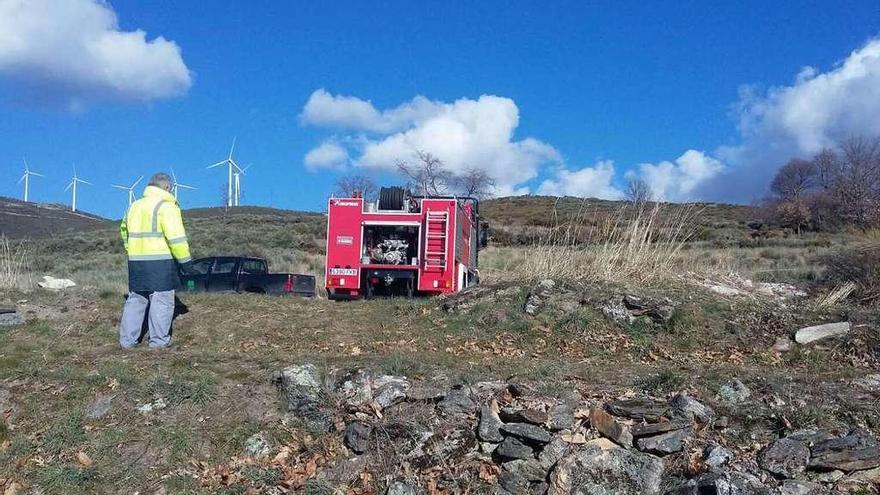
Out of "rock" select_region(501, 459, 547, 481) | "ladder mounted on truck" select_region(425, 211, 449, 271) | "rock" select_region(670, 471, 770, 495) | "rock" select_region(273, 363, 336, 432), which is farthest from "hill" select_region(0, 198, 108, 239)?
"rock" select_region(670, 471, 770, 495)

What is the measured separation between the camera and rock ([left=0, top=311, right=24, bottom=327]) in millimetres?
9477

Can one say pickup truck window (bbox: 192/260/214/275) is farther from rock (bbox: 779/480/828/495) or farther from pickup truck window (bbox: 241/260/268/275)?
rock (bbox: 779/480/828/495)

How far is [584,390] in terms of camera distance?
6.47 meters

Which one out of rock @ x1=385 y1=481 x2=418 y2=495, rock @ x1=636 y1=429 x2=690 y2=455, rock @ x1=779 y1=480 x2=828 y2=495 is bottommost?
rock @ x1=385 y1=481 x2=418 y2=495

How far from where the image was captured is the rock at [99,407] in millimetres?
6480

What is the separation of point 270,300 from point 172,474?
5.56 m

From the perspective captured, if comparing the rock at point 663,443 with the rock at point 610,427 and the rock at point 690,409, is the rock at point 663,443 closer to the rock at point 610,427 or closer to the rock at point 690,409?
the rock at point 610,427

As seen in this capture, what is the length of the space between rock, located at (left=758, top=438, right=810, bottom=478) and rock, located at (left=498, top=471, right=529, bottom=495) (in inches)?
62.0


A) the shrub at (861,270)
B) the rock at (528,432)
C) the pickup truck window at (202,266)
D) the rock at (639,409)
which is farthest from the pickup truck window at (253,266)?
the rock at (639,409)

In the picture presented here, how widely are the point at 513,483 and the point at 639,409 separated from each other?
1156 millimetres

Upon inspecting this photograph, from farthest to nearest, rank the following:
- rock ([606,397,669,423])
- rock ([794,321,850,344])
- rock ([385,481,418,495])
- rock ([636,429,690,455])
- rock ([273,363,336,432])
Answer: rock ([794,321,850,344]) → rock ([273,363,336,432]) → rock ([606,397,669,423]) → rock ([636,429,690,455]) → rock ([385,481,418,495])

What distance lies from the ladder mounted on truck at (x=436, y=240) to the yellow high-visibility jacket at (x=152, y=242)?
5980 mm

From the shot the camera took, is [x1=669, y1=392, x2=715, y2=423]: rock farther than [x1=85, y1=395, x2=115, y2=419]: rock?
No

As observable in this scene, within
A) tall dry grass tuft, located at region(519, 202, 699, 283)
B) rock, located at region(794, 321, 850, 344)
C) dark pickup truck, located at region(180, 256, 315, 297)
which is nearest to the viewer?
rock, located at region(794, 321, 850, 344)
